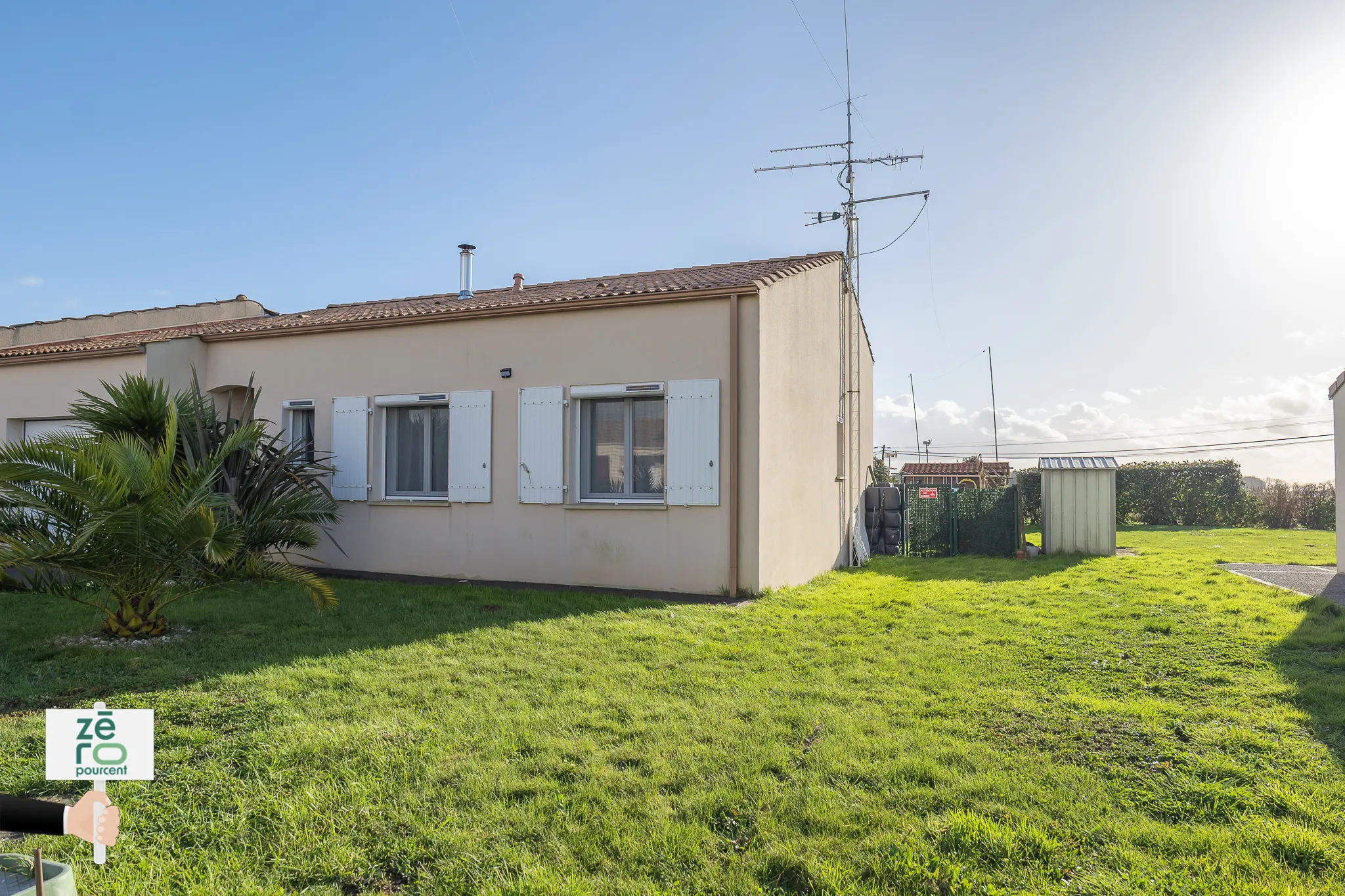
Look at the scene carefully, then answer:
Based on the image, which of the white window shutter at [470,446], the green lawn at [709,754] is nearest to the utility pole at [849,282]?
the white window shutter at [470,446]

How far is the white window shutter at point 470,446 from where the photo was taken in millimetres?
9656

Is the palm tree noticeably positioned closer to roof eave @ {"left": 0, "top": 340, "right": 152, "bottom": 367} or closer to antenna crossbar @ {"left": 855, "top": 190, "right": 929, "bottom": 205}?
roof eave @ {"left": 0, "top": 340, "right": 152, "bottom": 367}

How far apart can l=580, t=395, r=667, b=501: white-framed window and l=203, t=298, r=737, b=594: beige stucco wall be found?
→ 0.83ft

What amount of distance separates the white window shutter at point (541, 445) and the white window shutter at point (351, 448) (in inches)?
95.8

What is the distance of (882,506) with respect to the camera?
619 inches

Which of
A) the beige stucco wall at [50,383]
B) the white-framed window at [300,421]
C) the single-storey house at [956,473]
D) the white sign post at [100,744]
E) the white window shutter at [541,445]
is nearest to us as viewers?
the white sign post at [100,744]

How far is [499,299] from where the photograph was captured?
11.4 meters

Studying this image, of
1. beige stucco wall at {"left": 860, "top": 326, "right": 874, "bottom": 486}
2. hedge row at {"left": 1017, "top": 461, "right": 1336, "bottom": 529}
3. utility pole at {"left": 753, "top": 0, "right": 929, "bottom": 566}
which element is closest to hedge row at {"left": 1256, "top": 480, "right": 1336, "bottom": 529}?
hedge row at {"left": 1017, "top": 461, "right": 1336, "bottom": 529}

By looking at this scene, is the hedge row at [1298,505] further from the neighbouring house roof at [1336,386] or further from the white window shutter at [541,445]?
the white window shutter at [541,445]

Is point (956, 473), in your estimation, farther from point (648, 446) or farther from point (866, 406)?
point (648, 446)

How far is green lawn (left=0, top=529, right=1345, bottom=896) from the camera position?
2793mm

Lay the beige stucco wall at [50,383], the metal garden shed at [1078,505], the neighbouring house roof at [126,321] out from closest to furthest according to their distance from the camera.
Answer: the beige stucco wall at [50,383] < the metal garden shed at [1078,505] < the neighbouring house roof at [126,321]

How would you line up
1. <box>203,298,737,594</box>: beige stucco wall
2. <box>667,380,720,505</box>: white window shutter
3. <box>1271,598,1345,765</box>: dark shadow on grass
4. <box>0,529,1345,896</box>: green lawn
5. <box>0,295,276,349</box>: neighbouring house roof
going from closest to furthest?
<box>0,529,1345,896</box>: green lawn < <box>1271,598,1345,765</box>: dark shadow on grass < <box>667,380,720,505</box>: white window shutter < <box>203,298,737,594</box>: beige stucco wall < <box>0,295,276,349</box>: neighbouring house roof

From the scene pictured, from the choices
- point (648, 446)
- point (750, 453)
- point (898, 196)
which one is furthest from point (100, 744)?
point (898, 196)
